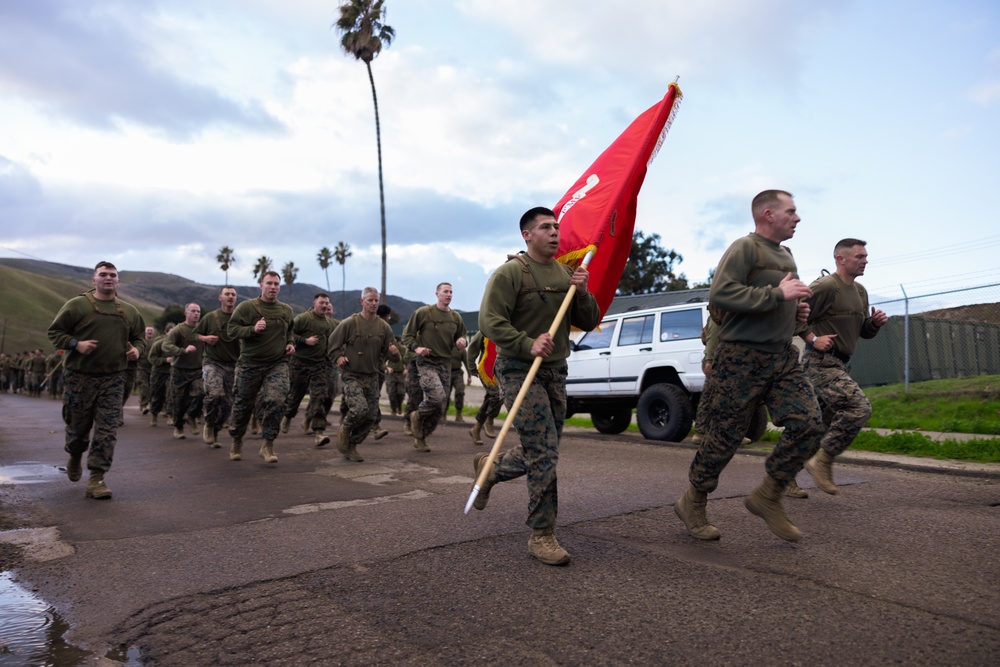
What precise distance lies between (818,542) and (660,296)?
21.1 meters

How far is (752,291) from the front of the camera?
4.62 metres

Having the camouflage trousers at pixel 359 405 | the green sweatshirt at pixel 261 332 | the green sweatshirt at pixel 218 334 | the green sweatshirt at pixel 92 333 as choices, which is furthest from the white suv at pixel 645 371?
the green sweatshirt at pixel 92 333

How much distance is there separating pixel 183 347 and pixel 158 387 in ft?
9.88

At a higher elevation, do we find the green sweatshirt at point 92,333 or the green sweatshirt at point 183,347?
the green sweatshirt at point 183,347

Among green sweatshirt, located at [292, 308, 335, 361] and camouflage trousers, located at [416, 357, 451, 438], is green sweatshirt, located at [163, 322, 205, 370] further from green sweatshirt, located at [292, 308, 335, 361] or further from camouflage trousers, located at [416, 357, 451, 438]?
camouflage trousers, located at [416, 357, 451, 438]

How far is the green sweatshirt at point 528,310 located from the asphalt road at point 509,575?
1.18 metres

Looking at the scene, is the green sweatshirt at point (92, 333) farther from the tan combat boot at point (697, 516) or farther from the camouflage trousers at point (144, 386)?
the camouflage trousers at point (144, 386)

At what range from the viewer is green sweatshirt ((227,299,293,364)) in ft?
31.5

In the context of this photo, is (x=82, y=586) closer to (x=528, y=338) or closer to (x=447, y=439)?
(x=528, y=338)

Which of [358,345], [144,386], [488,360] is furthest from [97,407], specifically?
[144,386]

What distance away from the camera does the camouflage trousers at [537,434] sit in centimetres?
452

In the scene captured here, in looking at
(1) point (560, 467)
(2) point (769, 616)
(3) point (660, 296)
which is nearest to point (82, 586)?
(2) point (769, 616)

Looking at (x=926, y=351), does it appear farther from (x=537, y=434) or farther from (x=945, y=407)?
(x=537, y=434)

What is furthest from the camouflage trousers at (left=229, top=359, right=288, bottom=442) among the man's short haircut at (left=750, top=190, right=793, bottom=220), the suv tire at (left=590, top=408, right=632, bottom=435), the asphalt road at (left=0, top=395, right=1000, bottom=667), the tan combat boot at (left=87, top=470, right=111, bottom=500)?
the man's short haircut at (left=750, top=190, right=793, bottom=220)
